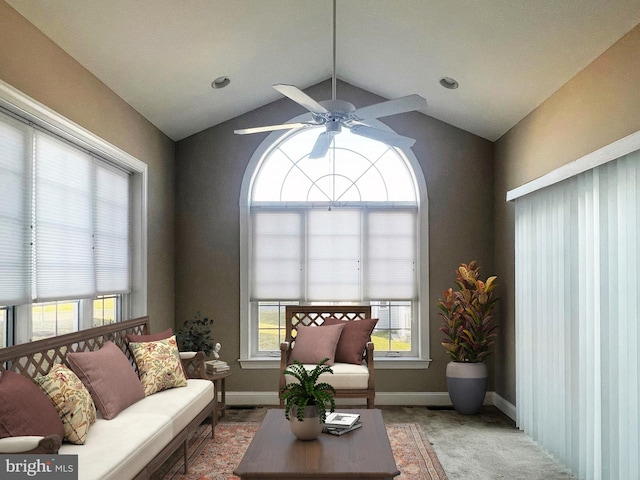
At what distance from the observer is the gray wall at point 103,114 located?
3.24 meters

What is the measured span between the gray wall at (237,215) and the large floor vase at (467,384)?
20.3 inches

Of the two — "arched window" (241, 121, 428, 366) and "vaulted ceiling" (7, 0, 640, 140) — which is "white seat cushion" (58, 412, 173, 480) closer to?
"vaulted ceiling" (7, 0, 640, 140)

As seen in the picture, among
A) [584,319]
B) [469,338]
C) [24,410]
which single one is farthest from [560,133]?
[24,410]

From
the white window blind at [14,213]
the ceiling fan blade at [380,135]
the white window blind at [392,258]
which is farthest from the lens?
the white window blind at [392,258]

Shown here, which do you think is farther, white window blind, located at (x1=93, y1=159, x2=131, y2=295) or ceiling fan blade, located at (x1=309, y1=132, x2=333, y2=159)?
white window blind, located at (x1=93, y1=159, x2=131, y2=295)

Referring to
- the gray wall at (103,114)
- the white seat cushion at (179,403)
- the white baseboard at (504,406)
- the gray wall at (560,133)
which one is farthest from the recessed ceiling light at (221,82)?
the white baseboard at (504,406)

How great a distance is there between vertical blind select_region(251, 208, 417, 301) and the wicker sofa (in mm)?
1822

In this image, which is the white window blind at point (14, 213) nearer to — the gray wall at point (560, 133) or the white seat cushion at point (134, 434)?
the white seat cushion at point (134, 434)

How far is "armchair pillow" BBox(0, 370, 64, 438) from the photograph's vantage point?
255 centimetres

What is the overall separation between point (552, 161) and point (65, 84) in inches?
135

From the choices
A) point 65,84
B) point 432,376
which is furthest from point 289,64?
point 432,376

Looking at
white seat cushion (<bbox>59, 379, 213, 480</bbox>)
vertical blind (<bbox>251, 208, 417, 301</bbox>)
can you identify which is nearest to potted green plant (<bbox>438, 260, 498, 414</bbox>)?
vertical blind (<bbox>251, 208, 417, 301</bbox>)

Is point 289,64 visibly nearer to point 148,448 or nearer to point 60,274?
point 60,274

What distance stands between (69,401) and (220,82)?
312cm
